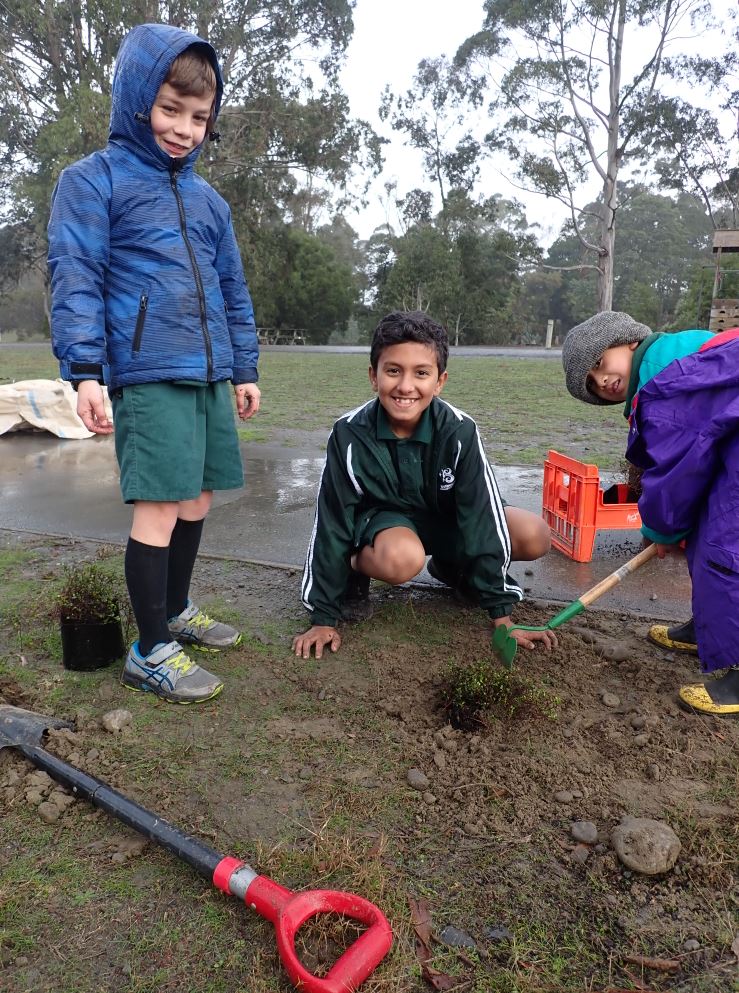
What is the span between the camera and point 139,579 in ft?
8.82

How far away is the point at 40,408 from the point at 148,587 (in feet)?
20.2

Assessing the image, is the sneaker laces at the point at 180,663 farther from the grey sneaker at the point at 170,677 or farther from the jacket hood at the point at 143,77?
the jacket hood at the point at 143,77

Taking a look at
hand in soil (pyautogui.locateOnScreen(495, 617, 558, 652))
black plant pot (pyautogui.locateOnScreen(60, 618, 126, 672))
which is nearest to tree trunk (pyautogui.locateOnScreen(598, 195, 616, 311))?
hand in soil (pyautogui.locateOnScreen(495, 617, 558, 652))

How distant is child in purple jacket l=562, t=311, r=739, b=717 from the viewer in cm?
246

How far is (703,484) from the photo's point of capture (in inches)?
102

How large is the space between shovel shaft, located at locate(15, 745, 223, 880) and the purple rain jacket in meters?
1.73

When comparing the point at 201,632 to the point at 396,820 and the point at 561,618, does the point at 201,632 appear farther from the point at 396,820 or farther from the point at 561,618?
the point at 561,618

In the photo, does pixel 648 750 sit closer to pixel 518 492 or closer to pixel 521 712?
pixel 521 712

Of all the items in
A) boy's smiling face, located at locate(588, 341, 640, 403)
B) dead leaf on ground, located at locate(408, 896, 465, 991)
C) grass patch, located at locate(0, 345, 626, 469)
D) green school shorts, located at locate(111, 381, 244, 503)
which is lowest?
grass patch, located at locate(0, 345, 626, 469)

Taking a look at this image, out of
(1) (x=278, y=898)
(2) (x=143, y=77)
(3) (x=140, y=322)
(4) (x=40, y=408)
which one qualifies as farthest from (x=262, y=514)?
(4) (x=40, y=408)

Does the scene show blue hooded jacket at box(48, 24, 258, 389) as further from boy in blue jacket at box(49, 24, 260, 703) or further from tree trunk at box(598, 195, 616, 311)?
tree trunk at box(598, 195, 616, 311)

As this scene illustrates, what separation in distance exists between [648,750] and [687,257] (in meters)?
59.9

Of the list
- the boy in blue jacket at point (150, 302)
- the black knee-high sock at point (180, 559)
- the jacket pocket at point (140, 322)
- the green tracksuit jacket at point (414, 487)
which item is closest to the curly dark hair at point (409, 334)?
the green tracksuit jacket at point (414, 487)

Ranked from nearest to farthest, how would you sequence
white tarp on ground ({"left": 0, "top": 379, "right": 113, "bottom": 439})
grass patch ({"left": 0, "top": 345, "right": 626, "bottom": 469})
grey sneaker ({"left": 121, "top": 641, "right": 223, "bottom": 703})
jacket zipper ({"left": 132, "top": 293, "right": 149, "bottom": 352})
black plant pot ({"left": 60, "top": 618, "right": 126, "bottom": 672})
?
1. jacket zipper ({"left": 132, "top": 293, "right": 149, "bottom": 352})
2. grey sneaker ({"left": 121, "top": 641, "right": 223, "bottom": 703})
3. black plant pot ({"left": 60, "top": 618, "right": 126, "bottom": 672})
4. grass patch ({"left": 0, "top": 345, "right": 626, "bottom": 469})
5. white tarp on ground ({"left": 0, "top": 379, "right": 113, "bottom": 439})
